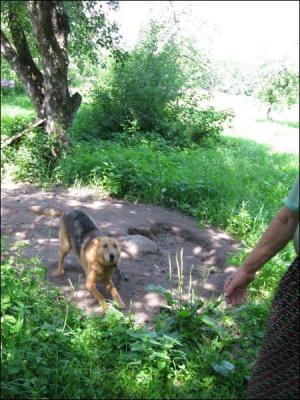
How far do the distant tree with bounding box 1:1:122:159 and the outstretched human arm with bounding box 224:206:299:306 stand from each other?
5.70ft

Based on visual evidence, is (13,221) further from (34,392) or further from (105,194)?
(105,194)

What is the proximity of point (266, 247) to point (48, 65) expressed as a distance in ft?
12.0

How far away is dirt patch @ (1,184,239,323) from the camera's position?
13.7 feet

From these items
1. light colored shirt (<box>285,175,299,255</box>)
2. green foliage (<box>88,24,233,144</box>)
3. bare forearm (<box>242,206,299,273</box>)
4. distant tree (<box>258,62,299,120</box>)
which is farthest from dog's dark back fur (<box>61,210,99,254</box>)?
distant tree (<box>258,62,299,120</box>)

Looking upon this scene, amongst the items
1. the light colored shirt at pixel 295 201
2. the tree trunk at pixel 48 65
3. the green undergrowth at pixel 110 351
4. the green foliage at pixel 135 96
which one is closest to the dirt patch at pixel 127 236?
the green undergrowth at pixel 110 351

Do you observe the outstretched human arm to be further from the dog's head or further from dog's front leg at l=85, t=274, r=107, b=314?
dog's front leg at l=85, t=274, r=107, b=314

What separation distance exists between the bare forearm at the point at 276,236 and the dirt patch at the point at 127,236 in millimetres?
1811

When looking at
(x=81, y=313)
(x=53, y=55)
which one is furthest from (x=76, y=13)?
(x=81, y=313)

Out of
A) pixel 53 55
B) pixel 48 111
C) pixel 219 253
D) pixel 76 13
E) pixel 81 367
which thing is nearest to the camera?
pixel 76 13

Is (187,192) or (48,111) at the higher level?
(48,111)

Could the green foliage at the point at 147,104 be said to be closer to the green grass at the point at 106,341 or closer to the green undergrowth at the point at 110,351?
the green grass at the point at 106,341

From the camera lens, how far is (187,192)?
7320 millimetres

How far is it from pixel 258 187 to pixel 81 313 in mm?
5838

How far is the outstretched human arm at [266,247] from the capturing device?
197 cm
